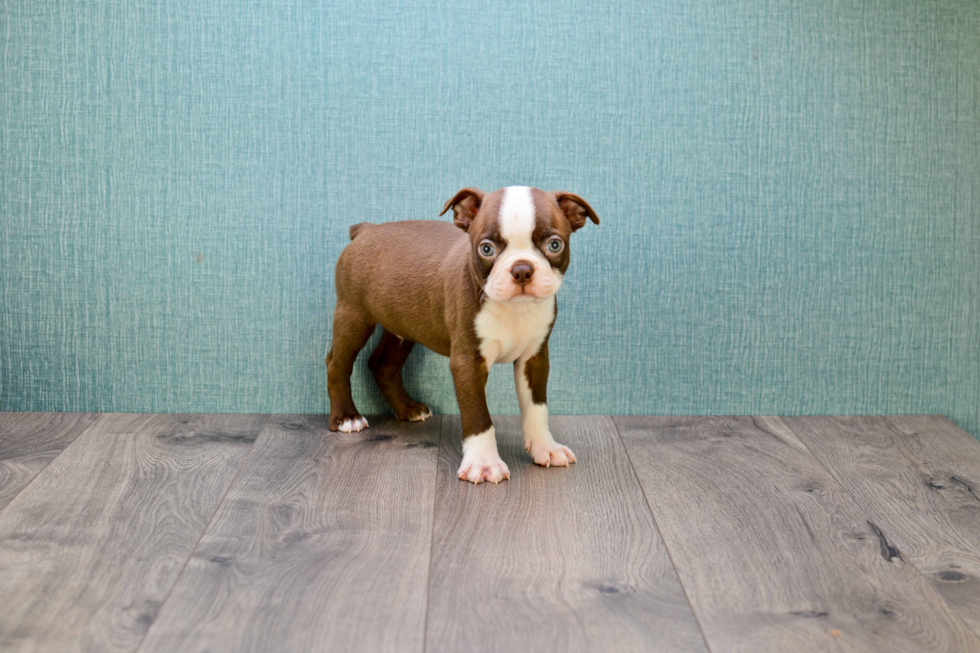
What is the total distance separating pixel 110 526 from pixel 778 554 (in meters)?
1.32

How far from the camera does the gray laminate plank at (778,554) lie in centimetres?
145

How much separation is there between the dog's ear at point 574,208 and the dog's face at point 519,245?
0.17 ft

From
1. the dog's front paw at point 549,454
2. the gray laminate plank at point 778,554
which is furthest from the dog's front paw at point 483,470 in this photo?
the gray laminate plank at point 778,554

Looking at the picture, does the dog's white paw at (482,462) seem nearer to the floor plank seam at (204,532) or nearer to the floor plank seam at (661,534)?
the floor plank seam at (661,534)

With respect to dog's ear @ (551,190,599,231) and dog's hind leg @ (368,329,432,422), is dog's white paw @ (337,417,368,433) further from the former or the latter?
dog's ear @ (551,190,599,231)

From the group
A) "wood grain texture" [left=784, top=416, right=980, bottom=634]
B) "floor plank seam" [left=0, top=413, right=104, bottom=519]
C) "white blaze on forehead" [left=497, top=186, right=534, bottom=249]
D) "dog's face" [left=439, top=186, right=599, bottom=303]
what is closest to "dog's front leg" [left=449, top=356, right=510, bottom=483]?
"dog's face" [left=439, top=186, right=599, bottom=303]

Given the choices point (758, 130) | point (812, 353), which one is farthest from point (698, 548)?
point (758, 130)

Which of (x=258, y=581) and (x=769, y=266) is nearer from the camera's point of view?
(x=258, y=581)

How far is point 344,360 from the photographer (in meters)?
2.52

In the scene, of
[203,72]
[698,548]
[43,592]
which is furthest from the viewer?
[203,72]

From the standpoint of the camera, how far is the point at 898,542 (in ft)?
5.96

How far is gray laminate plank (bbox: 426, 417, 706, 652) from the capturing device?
1426mm

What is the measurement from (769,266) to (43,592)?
6.72 feet

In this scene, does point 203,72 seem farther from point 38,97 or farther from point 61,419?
point 61,419
